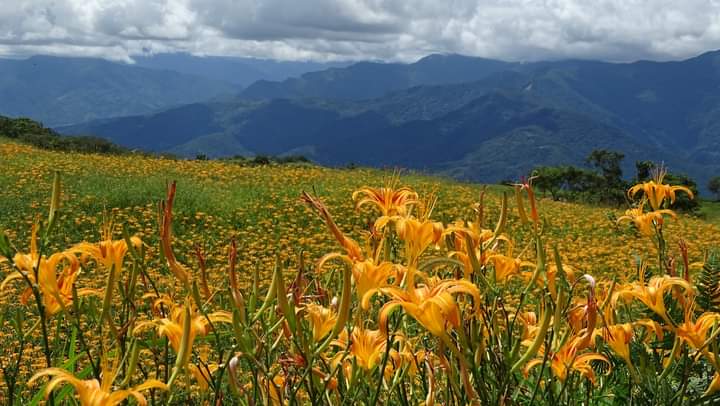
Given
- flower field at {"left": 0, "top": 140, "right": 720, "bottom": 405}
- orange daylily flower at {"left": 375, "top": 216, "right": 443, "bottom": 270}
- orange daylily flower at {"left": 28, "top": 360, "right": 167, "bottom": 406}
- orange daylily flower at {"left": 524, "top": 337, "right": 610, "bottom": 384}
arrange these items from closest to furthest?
orange daylily flower at {"left": 28, "top": 360, "right": 167, "bottom": 406} < flower field at {"left": 0, "top": 140, "right": 720, "bottom": 405} < orange daylily flower at {"left": 375, "top": 216, "right": 443, "bottom": 270} < orange daylily flower at {"left": 524, "top": 337, "right": 610, "bottom": 384}

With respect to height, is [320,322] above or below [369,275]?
below

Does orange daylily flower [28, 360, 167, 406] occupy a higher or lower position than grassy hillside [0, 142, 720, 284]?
higher

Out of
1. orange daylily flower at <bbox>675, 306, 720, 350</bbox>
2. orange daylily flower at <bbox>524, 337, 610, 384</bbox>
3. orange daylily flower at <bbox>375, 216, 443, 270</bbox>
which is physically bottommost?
orange daylily flower at <bbox>524, 337, 610, 384</bbox>

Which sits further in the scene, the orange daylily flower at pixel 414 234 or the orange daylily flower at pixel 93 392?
the orange daylily flower at pixel 414 234

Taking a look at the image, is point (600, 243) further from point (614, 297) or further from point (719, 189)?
point (719, 189)

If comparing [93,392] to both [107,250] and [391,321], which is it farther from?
[391,321]

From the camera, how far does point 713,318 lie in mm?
1397

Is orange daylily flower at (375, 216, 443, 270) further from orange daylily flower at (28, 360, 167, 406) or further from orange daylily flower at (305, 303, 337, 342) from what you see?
orange daylily flower at (28, 360, 167, 406)

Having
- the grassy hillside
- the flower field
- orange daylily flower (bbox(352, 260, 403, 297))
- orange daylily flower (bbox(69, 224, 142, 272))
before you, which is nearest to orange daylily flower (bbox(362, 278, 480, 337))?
the flower field

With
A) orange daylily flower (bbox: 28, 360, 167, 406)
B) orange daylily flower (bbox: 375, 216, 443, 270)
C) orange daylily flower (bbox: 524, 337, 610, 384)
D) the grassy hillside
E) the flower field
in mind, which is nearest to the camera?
orange daylily flower (bbox: 28, 360, 167, 406)

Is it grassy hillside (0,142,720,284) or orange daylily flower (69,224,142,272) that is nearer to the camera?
orange daylily flower (69,224,142,272)

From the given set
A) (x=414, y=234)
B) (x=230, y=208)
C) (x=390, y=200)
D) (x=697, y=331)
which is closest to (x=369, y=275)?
(x=414, y=234)

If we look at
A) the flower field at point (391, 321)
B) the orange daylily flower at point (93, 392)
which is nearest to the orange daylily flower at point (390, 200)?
the flower field at point (391, 321)

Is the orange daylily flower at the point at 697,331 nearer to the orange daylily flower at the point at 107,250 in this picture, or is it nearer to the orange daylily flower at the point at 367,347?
the orange daylily flower at the point at 367,347
